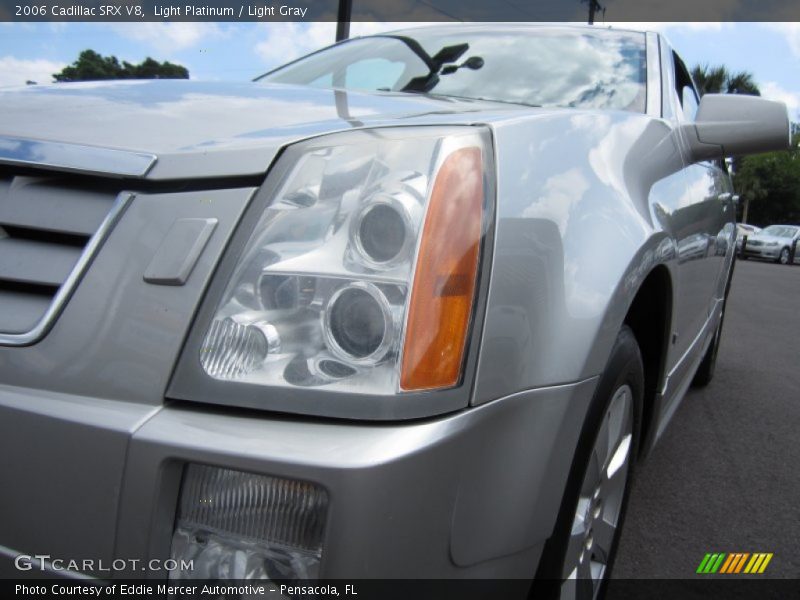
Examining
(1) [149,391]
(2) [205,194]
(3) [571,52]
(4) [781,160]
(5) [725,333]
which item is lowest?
(5) [725,333]

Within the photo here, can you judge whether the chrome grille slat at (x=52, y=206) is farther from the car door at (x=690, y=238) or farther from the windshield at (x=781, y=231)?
the windshield at (x=781, y=231)

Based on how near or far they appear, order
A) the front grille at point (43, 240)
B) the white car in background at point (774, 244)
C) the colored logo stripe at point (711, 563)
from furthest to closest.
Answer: the white car in background at point (774, 244) → the colored logo stripe at point (711, 563) → the front grille at point (43, 240)

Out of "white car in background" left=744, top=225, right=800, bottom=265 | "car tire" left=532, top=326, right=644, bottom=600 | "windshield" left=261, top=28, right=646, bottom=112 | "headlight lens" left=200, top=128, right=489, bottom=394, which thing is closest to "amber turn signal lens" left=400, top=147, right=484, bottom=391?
"headlight lens" left=200, top=128, right=489, bottom=394

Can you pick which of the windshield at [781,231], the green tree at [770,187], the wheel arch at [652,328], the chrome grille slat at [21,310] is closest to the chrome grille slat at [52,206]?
the chrome grille slat at [21,310]

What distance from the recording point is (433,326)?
108 cm

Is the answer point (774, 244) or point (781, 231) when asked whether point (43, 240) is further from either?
point (781, 231)

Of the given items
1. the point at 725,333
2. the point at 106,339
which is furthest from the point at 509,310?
the point at 725,333

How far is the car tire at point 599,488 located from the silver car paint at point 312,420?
3.9 inches

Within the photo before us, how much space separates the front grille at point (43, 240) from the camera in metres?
1.13

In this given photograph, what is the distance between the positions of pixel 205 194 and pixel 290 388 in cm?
34

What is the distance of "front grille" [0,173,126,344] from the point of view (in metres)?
1.13

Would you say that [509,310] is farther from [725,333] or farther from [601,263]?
[725,333]

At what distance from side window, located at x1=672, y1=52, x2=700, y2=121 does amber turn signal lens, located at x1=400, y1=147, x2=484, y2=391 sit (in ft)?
6.16

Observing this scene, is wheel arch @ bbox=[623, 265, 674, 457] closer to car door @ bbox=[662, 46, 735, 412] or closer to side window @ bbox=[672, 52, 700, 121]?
car door @ bbox=[662, 46, 735, 412]
